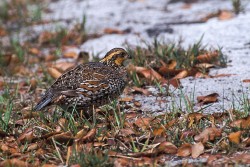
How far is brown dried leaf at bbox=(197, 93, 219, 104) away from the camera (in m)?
6.56

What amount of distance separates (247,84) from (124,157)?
2.36m

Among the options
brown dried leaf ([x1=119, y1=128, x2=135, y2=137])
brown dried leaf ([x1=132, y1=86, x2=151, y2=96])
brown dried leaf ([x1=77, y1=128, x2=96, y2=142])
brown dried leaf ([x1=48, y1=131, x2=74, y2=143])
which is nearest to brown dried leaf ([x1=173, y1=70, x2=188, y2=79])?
brown dried leaf ([x1=132, y1=86, x2=151, y2=96])

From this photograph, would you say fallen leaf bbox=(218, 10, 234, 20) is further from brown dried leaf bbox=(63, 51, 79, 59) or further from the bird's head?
the bird's head

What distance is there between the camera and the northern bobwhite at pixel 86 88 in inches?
245

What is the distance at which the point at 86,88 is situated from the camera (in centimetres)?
625

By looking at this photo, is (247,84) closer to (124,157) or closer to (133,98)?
(133,98)

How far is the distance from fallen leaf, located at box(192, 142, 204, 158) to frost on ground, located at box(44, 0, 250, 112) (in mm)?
838

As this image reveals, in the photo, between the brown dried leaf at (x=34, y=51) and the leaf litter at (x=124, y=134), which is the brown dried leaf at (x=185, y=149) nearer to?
the leaf litter at (x=124, y=134)

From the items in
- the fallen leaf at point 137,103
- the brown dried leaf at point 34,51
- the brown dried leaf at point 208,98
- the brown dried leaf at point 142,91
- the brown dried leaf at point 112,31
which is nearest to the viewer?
the brown dried leaf at point 208,98

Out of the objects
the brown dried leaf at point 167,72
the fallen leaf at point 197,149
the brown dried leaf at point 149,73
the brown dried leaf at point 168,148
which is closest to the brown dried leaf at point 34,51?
the brown dried leaf at point 149,73

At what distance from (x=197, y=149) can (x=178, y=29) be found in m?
4.40

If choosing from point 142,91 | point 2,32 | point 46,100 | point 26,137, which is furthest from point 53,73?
point 2,32


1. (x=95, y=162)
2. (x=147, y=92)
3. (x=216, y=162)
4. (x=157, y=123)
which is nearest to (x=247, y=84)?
(x=147, y=92)

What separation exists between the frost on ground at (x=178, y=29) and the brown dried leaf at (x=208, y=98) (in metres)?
0.06
